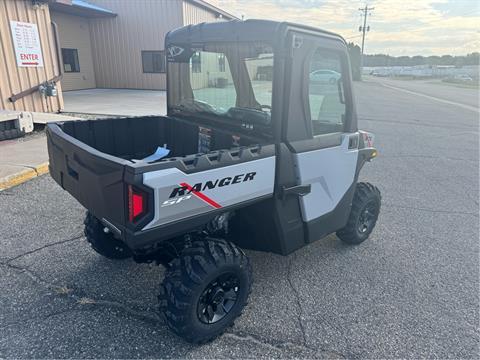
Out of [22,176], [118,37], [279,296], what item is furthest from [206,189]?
[118,37]

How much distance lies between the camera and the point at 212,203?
2.28 m

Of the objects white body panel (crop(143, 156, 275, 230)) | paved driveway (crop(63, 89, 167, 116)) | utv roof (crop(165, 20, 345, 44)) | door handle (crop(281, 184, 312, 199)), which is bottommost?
paved driveway (crop(63, 89, 167, 116))

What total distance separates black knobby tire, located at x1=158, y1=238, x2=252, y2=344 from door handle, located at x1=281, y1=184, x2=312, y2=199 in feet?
1.82

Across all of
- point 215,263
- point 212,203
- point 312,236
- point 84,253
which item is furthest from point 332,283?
point 84,253

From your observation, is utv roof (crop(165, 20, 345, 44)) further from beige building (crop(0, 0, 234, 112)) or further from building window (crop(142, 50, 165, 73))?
building window (crop(142, 50, 165, 73))

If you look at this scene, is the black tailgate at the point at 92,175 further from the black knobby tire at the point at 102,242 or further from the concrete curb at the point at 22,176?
the concrete curb at the point at 22,176

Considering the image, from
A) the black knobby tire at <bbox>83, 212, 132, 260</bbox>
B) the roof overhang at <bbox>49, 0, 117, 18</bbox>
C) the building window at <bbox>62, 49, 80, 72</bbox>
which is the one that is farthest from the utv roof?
the building window at <bbox>62, 49, 80, 72</bbox>

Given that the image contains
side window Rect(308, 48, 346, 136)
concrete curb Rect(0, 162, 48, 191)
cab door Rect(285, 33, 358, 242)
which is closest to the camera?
cab door Rect(285, 33, 358, 242)

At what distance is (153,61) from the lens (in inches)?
Result: 800

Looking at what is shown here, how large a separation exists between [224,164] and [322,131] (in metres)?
1.13

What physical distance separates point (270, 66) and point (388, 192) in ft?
13.1

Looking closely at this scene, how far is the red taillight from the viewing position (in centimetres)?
197

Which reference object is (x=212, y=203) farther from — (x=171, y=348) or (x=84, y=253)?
(x=84, y=253)

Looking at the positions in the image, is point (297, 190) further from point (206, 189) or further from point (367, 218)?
point (367, 218)
